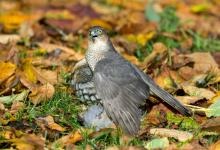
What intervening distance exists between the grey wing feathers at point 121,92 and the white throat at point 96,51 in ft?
0.91

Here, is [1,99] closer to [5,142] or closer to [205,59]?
[5,142]

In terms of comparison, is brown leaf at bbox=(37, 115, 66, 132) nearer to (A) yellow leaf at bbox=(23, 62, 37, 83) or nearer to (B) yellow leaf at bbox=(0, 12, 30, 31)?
(A) yellow leaf at bbox=(23, 62, 37, 83)

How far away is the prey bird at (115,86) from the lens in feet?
16.5

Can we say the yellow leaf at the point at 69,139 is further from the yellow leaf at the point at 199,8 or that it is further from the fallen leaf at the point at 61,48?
the yellow leaf at the point at 199,8

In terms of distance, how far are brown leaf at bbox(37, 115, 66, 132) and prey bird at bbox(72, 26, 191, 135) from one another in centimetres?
39

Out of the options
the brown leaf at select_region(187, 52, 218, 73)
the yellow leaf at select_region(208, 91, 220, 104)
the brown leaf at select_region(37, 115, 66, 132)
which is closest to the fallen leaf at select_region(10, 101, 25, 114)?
the brown leaf at select_region(37, 115, 66, 132)

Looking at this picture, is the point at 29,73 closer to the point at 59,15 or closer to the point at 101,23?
the point at 101,23

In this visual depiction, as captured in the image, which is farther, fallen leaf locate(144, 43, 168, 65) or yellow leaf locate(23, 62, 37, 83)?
fallen leaf locate(144, 43, 168, 65)

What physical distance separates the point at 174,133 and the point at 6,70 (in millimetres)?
1697

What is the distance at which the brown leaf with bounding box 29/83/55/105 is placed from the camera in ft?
18.0

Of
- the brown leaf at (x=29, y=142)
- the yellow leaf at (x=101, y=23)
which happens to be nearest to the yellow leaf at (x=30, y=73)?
the brown leaf at (x=29, y=142)

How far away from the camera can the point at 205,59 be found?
6.73 m

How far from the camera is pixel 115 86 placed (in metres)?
5.20

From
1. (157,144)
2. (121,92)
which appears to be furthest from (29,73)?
(157,144)
